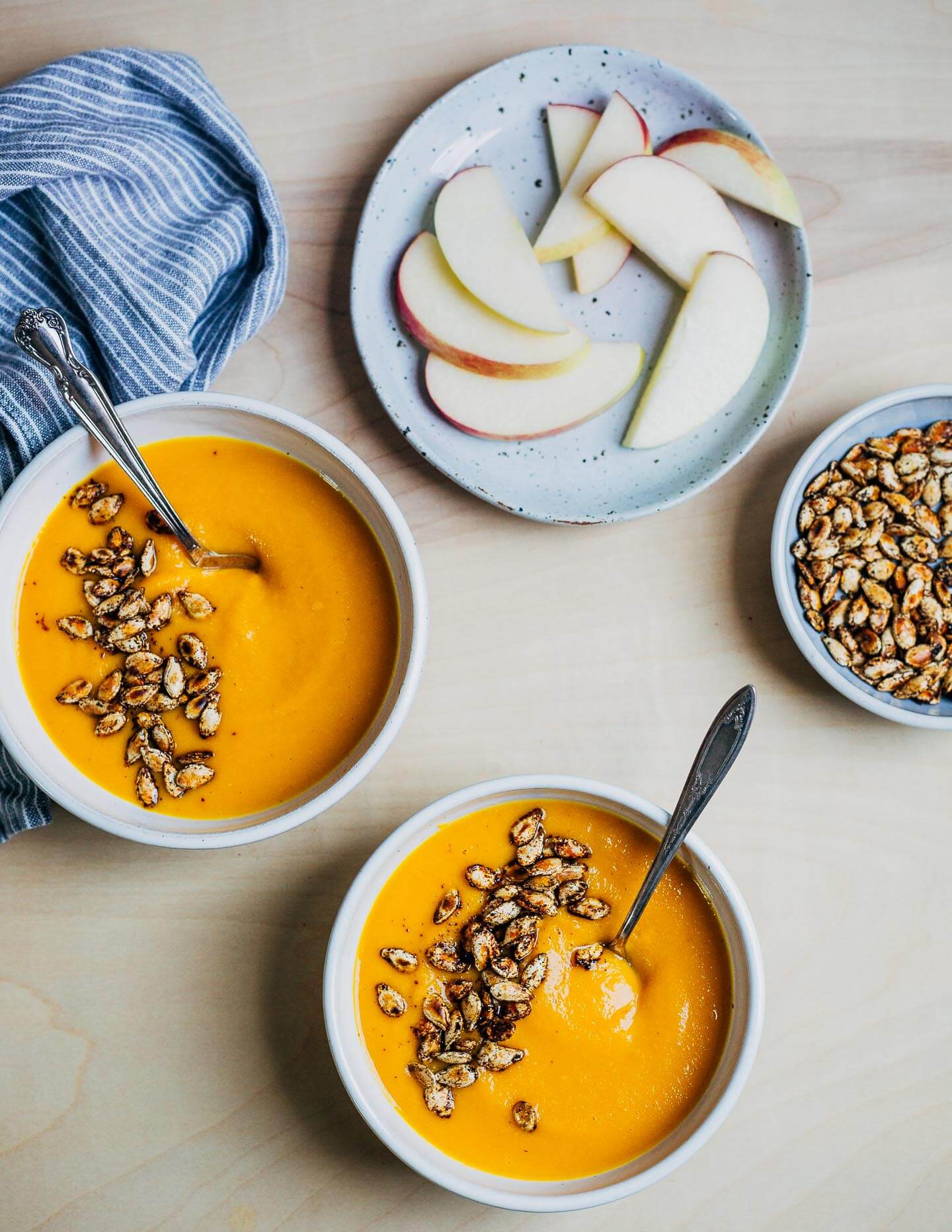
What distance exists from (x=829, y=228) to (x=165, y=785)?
0.91 m

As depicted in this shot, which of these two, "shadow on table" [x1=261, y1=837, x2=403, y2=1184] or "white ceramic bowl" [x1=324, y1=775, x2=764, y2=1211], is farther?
"shadow on table" [x1=261, y1=837, x2=403, y2=1184]

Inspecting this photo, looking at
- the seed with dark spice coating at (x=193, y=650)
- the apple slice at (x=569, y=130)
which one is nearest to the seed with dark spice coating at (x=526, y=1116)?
the seed with dark spice coating at (x=193, y=650)

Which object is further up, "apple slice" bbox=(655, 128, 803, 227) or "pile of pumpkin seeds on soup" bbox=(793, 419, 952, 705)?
"apple slice" bbox=(655, 128, 803, 227)

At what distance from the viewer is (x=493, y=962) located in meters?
0.88

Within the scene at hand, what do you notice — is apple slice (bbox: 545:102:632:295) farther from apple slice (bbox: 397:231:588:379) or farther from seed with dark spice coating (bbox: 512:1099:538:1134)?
seed with dark spice coating (bbox: 512:1099:538:1134)

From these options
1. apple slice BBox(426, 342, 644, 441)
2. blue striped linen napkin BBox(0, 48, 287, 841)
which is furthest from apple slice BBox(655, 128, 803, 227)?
blue striped linen napkin BBox(0, 48, 287, 841)

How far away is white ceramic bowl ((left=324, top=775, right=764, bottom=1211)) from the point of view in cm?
85

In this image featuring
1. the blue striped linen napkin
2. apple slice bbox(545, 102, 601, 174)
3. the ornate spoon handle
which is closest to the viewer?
the ornate spoon handle

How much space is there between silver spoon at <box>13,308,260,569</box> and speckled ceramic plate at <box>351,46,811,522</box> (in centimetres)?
25

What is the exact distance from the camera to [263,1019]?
39.6 inches

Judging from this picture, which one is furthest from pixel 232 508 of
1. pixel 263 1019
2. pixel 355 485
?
pixel 263 1019

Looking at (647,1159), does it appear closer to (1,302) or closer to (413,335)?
(413,335)

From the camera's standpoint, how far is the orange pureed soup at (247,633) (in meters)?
0.88

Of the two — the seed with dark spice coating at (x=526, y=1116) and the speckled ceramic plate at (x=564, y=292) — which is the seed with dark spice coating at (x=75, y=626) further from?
the seed with dark spice coating at (x=526, y=1116)
